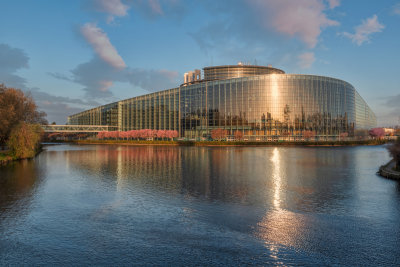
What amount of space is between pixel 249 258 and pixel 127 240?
18.4 feet

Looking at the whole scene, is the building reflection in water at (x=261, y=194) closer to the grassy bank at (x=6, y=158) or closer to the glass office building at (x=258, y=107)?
the grassy bank at (x=6, y=158)

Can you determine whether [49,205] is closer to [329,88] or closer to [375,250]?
[375,250]

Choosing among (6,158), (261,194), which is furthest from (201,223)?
(6,158)

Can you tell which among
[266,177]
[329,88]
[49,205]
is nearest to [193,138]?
[329,88]

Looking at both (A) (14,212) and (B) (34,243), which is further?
(A) (14,212)

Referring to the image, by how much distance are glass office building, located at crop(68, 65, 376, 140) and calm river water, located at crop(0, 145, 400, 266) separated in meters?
96.5

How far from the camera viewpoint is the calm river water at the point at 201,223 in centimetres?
1091

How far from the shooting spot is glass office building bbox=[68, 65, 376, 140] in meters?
120

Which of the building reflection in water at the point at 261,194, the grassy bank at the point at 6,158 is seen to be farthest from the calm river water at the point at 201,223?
the grassy bank at the point at 6,158

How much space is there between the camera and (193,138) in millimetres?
132000

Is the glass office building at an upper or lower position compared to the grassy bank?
upper

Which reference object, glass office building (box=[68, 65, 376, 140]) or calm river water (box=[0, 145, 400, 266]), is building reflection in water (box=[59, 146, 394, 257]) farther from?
glass office building (box=[68, 65, 376, 140])

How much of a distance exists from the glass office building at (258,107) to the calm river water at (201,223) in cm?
9649

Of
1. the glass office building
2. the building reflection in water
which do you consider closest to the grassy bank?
the building reflection in water
